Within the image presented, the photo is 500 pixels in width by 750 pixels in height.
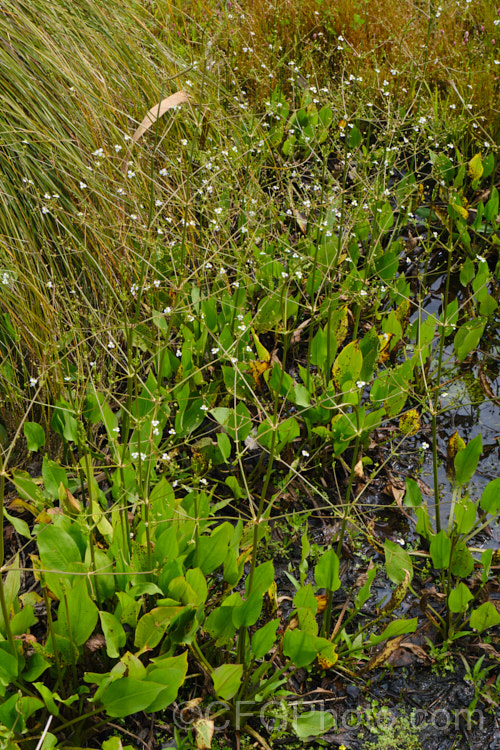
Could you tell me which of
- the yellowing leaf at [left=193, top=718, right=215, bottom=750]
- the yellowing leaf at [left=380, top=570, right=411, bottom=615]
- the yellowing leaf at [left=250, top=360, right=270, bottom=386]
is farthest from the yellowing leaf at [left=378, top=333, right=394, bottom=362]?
the yellowing leaf at [left=193, top=718, right=215, bottom=750]

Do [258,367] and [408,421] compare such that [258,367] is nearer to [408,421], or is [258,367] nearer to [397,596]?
[408,421]

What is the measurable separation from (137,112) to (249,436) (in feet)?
5.24

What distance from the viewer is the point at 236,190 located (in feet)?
10.7

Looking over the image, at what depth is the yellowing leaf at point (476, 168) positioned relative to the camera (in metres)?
3.46

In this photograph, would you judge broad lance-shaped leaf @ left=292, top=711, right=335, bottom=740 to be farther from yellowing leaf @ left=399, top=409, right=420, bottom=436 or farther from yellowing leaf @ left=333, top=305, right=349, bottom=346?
yellowing leaf @ left=333, top=305, right=349, bottom=346

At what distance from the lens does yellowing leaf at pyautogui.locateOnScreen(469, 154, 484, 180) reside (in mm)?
3456

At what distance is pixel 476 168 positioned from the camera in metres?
3.48

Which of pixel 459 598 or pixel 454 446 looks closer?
pixel 459 598

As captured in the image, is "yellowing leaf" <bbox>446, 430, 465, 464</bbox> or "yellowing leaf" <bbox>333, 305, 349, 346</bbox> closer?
"yellowing leaf" <bbox>446, 430, 465, 464</bbox>

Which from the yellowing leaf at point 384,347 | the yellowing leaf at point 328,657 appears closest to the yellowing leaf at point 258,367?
the yellowing leaf at point 384,347

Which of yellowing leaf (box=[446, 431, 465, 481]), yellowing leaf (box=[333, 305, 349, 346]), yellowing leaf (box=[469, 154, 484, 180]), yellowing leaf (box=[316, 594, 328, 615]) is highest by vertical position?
yellowing leaf (box=[333, 305, 349, 346])

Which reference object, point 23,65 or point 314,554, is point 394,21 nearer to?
point 23,65

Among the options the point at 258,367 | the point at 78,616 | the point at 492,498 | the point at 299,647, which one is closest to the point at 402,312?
the point at 258,367

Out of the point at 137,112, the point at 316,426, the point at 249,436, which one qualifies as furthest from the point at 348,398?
the point at 137,112
